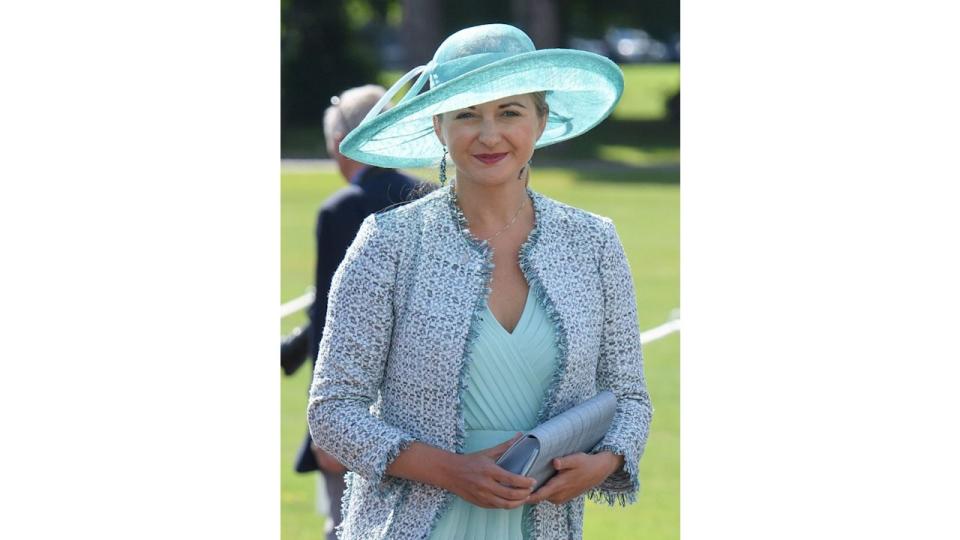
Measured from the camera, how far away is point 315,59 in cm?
3375

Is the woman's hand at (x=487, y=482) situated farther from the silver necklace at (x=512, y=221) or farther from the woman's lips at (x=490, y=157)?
the woman's lips at (x=490, y=157)

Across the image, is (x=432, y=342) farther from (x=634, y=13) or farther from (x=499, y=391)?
(x=634, y=13)

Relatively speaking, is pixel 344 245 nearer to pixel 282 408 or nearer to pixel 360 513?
pixel 360 513

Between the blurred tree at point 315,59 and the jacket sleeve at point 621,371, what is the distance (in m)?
30.1

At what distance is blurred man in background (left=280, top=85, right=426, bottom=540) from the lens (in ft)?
16.9

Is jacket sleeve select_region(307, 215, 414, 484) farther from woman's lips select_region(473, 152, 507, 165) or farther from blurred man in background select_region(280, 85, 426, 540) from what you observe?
blurred man in background select_region(280, 85, 426, 540)

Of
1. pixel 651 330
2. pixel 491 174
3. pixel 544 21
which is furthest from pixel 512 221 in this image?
pixel 544 21

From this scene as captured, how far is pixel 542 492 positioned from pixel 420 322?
414 mm

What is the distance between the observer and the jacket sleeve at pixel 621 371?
3.17 metres

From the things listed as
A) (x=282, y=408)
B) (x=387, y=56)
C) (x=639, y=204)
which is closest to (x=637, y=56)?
(x=387, y=56)

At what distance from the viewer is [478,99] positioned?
9.84ft

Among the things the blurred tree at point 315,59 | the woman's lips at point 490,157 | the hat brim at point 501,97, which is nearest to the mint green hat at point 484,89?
the hat brim at point 501,97

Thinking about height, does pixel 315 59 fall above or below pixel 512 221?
below

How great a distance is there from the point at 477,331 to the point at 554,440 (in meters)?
0.27
